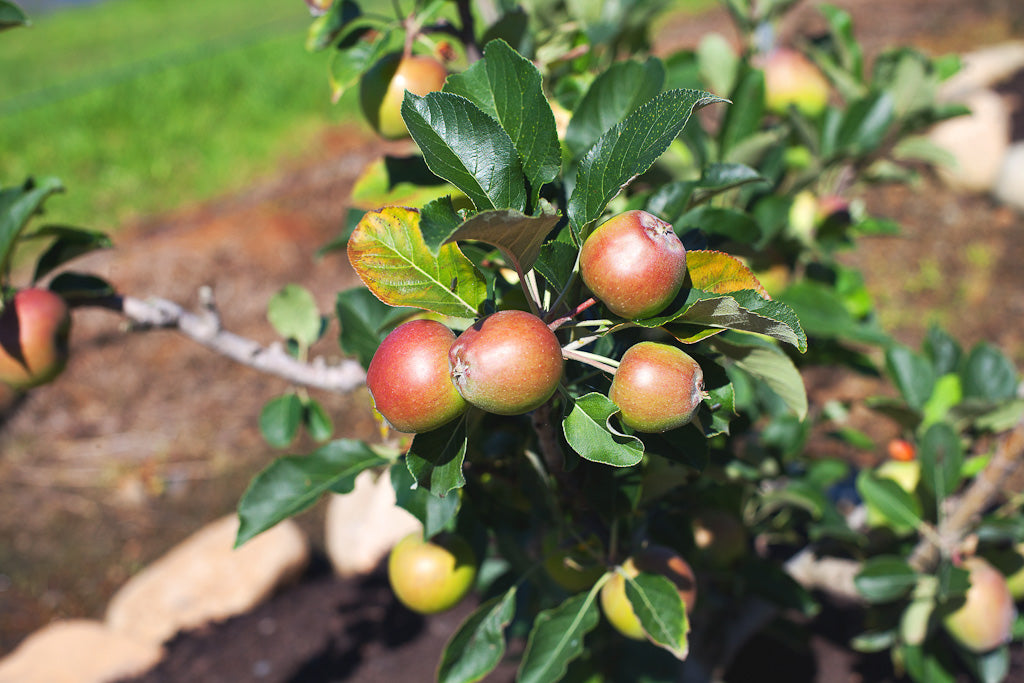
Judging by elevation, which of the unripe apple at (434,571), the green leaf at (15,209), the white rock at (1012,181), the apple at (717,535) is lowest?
the white rock at (1012,181)

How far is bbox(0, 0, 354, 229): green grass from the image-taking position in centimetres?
540

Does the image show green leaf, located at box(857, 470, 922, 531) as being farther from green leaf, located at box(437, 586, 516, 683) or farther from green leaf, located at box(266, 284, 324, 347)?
green leaf, located at box(266, 284, 324, 347)

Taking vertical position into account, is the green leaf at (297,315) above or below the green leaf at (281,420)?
above

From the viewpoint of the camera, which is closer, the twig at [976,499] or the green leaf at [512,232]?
the green leaf at [512,232]

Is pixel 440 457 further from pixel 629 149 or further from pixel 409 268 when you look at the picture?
pixel 629 149

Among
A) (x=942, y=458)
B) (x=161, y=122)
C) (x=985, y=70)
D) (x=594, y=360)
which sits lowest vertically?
(x=161, y=122)

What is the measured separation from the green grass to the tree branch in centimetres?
409

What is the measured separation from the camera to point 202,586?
7.26 ft

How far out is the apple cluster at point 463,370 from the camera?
59 cm

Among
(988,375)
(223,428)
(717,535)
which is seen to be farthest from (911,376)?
(223,428)

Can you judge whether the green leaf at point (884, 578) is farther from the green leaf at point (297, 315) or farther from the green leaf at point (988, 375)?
the green leaf at point (297, 315)

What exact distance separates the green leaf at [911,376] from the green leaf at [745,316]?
0.95 metres

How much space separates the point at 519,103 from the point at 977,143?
13.7 ft

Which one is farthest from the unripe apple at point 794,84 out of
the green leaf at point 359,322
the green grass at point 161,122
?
the green grass at point 161,122
